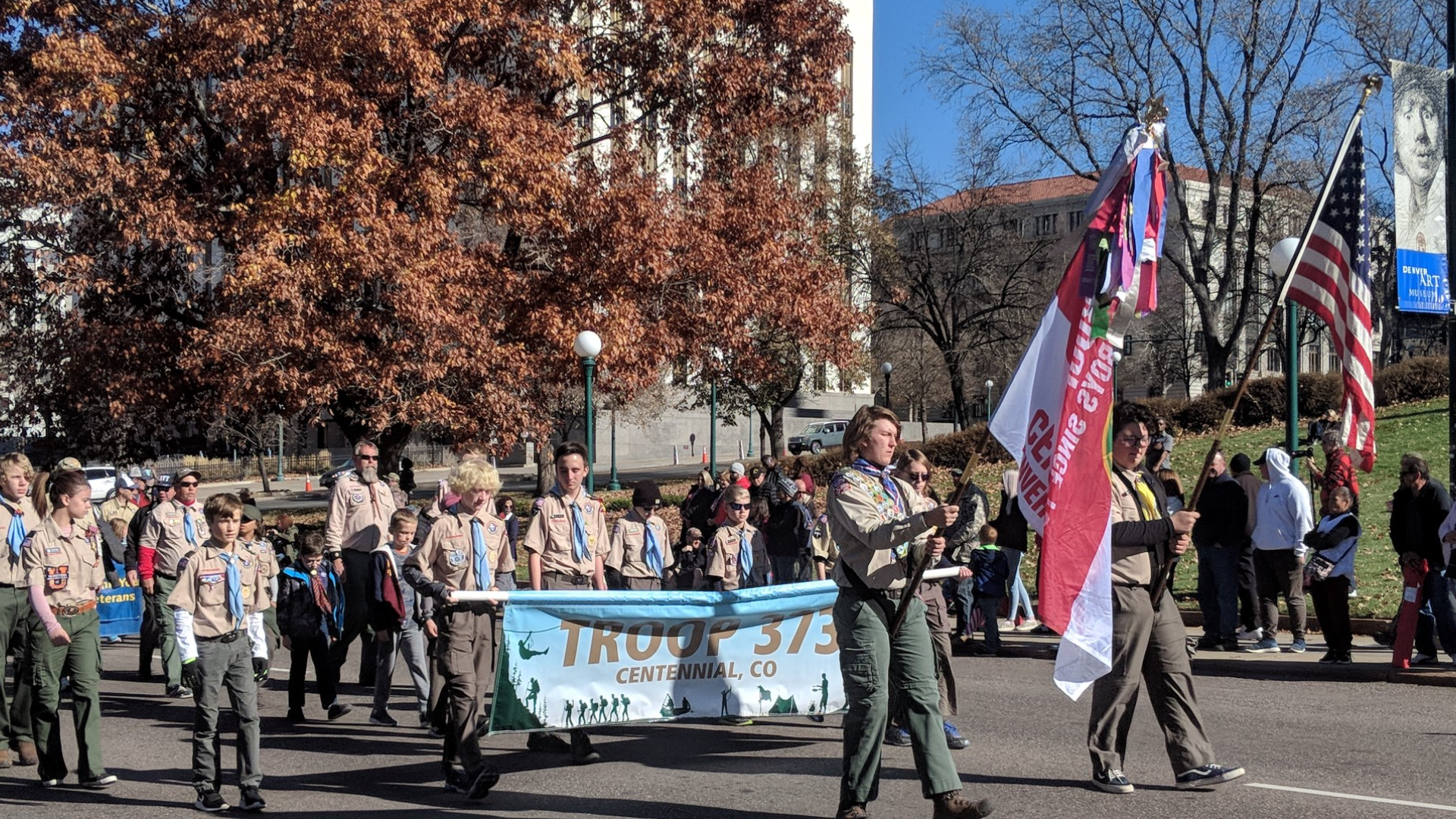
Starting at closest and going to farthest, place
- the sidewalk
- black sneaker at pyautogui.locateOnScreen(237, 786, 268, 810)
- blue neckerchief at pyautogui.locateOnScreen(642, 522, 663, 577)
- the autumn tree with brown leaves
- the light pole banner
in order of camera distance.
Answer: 1. black sneaker at pyautogui.locateOnScreen(237, 786, 268, 810)
2. the light pole banner
3. blue neckerchief at pyautogui.locateOnScreen(642, 522, 663, 577)
4. the sidewalk
5. the autumn tree with brown leaves

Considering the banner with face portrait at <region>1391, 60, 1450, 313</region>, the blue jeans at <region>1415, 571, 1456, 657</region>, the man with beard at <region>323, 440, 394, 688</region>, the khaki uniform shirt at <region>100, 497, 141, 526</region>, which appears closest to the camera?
the man with beard at <region>323, 440, 394, 688</region>

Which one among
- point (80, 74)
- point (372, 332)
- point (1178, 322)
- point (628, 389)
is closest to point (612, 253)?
point (628, 389)

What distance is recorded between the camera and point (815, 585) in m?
8.34

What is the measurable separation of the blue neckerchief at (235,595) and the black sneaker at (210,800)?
2.73 feet

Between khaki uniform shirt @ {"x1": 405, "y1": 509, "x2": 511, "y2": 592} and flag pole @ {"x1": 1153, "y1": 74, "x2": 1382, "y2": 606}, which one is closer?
flag pole @ {"x1": 1153, "y1": 74, "x2": 1382, "y2": 606}

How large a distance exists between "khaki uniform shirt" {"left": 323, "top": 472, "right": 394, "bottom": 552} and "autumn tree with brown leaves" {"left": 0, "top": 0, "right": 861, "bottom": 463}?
344 inches

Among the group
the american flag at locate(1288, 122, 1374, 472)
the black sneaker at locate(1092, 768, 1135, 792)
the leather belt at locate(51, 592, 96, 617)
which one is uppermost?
the american flag at locate(1288, 122, 1374, 472)

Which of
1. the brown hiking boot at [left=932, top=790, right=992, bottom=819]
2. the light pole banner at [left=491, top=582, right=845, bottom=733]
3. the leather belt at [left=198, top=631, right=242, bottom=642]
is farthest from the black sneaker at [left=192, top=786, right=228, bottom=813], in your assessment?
the brown hiking boot at [left=932, top=790, right=992, bottom=819]

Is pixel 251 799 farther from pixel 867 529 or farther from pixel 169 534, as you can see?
pixel 169 534

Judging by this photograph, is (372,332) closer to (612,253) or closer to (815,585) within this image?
(612,253)

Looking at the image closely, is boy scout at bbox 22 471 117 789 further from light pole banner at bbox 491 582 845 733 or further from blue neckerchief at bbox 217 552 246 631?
light pole banner at bbox 491 582 845 733

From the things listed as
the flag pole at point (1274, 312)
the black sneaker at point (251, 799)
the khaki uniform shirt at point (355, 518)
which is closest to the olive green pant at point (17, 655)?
the black sneaker at point (251, 799)

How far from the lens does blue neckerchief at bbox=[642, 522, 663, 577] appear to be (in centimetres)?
1059

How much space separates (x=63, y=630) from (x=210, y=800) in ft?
5.15
